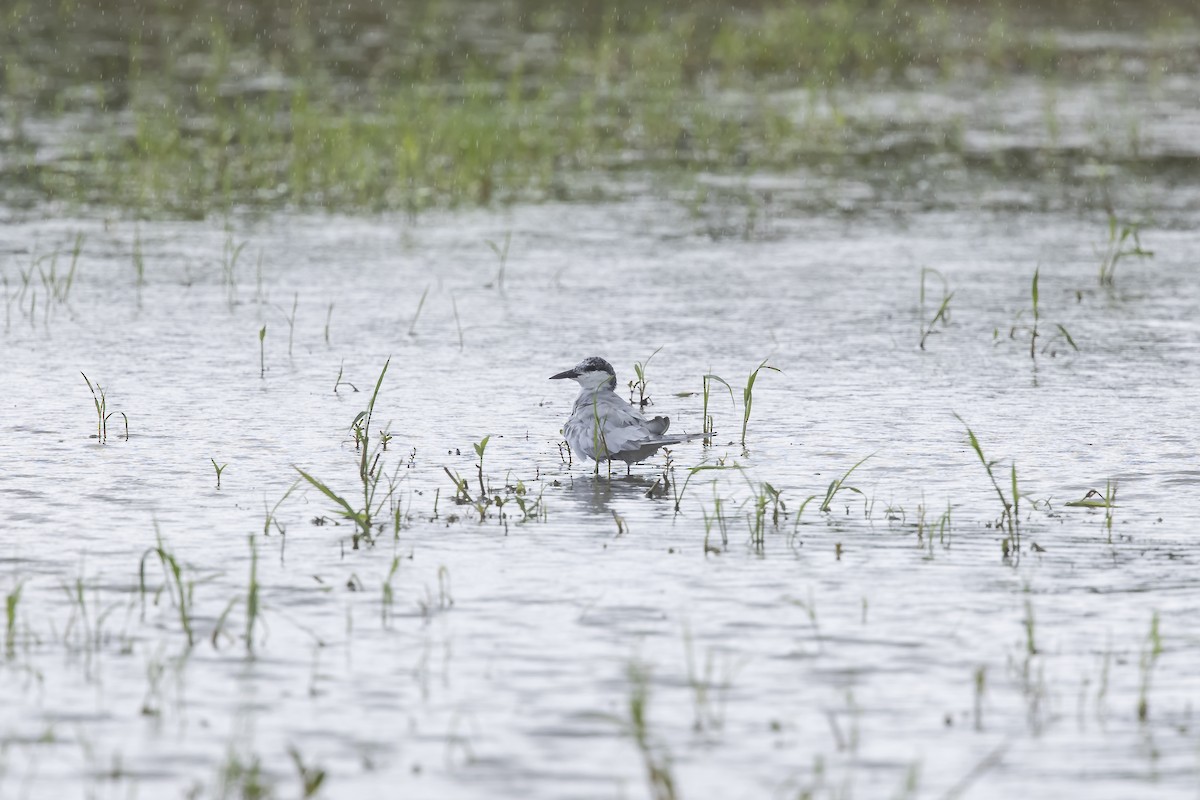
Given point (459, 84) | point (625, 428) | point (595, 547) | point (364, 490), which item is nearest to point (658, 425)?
point (625, 428)

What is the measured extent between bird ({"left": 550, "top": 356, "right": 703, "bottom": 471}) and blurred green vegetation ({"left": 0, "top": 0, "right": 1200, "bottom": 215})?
7159mm

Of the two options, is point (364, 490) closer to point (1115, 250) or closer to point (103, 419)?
point (103, 419)

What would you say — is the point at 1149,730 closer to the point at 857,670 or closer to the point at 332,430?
the point at 857,670

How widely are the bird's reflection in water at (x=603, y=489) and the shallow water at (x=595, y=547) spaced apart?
2 centimetres

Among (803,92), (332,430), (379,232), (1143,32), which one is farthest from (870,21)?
(332,430)

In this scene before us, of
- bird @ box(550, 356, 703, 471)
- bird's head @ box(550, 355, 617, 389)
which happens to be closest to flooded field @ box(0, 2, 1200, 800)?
bird @ box(550, 356, 703, 471)

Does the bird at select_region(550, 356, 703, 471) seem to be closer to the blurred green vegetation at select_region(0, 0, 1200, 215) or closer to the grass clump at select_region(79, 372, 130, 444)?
the grass clump at select_region(79, 372, 130, 444)

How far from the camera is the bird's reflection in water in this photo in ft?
24.0

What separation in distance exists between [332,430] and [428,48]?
16377mm

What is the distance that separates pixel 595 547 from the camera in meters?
6.65

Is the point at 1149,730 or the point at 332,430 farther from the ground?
the point at 332,430

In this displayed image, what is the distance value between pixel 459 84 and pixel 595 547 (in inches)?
585

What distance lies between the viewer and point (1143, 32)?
27.5m

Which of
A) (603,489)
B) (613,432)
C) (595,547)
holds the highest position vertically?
(613,432)
